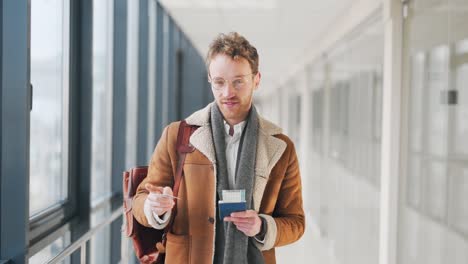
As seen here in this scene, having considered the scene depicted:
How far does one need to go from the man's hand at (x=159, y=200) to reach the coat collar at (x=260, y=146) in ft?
0.57

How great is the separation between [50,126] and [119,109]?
125 centimetres

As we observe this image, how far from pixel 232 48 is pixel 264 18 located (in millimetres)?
4401

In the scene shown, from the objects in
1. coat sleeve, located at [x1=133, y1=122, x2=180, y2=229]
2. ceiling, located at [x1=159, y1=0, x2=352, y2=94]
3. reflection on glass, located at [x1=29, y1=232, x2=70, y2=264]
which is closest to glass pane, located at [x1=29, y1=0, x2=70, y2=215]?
reflection on glass, located at [x1=29, y1=232, x2=70, y2=264]

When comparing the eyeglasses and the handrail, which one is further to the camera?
the handrail

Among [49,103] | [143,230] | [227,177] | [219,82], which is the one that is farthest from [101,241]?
[219,82]

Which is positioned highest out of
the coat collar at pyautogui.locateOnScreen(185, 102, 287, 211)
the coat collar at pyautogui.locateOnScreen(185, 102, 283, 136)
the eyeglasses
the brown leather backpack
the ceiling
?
the ceiling

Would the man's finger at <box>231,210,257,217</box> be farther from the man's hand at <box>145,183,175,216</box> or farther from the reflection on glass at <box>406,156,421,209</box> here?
the reflection on glass at <box>406,156,421,209</box>

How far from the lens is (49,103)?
278 cm

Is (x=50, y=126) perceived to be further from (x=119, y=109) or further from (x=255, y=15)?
(x=255, y=15)

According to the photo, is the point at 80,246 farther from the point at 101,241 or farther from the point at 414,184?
the point at 414,184

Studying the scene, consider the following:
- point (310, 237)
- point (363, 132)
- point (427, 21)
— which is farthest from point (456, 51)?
point (310, 237)

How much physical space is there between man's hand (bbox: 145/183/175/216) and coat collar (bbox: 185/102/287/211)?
0.57ft

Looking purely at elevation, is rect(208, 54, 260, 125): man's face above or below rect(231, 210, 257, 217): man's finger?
above

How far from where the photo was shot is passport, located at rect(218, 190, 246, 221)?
4.63ft
